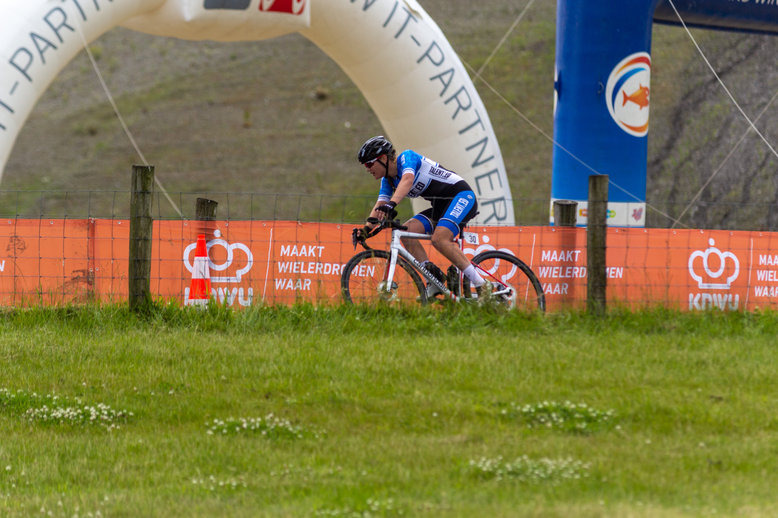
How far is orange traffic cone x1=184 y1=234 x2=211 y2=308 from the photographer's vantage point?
8.02 meters

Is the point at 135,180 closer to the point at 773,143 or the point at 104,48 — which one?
the point at 773,143

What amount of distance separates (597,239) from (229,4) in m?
6.11

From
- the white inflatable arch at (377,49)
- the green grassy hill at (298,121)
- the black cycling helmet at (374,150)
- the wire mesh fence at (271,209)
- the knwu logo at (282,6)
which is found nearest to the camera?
the black cycling helmet at (374,150)

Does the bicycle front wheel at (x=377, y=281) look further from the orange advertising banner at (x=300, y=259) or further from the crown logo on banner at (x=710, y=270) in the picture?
the crown logo on banner at (x=710, y=270)

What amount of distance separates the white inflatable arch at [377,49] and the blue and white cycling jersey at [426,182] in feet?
14.3

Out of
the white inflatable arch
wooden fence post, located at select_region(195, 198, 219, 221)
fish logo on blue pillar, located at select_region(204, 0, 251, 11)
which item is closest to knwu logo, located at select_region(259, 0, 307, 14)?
the white inflatable arch

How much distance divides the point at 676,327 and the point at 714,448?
2.92 m

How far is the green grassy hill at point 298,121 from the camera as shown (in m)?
28.2

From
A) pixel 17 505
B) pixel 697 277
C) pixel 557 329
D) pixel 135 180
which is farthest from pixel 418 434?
pixel 697 277

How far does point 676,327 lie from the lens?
6820mm

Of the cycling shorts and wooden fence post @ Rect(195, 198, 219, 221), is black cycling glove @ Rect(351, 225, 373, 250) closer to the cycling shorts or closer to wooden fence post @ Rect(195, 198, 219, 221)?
the cycling shorts

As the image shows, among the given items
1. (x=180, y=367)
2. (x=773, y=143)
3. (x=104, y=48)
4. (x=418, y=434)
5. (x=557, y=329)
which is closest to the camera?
(x=418, y=434)

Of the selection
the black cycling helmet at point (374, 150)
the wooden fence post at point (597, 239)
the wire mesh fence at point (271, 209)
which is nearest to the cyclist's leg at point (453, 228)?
the black cycling helmet at point (374, 150)

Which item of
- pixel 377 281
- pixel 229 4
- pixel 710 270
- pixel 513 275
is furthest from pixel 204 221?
pixel 710 270
